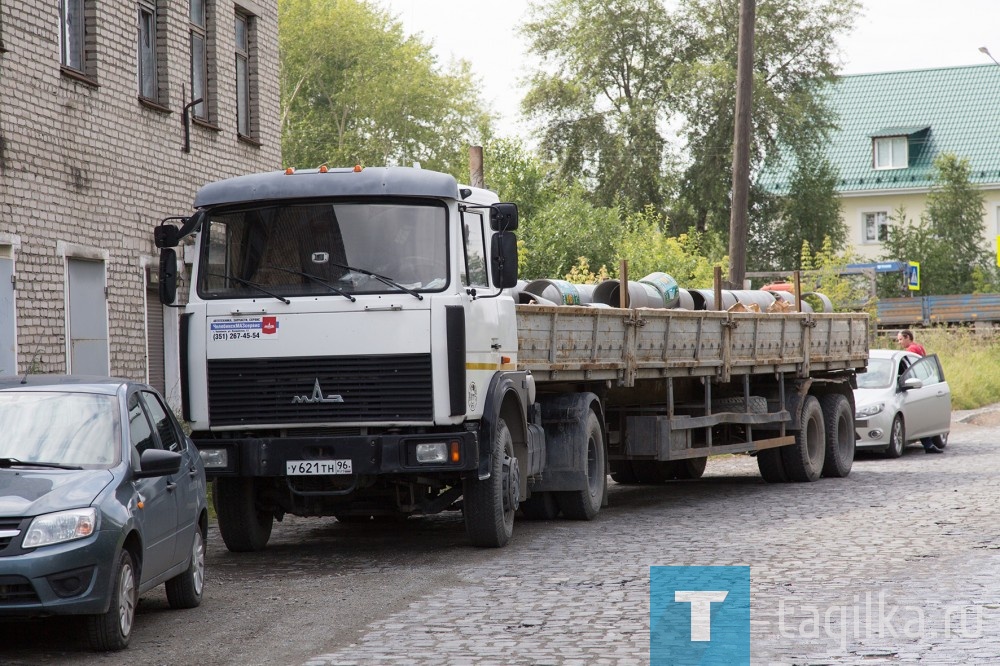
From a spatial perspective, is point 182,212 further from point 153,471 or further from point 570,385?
point 153,471

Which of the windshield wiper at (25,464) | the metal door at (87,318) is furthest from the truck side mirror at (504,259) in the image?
the metal door at (87,318)

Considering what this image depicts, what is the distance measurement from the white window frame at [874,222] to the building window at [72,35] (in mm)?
51047

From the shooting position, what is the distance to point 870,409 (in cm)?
2138

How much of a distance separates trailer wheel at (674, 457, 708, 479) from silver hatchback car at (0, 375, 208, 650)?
33.4 ft

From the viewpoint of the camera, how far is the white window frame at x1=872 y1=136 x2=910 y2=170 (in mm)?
63312

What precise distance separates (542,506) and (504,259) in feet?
10.8

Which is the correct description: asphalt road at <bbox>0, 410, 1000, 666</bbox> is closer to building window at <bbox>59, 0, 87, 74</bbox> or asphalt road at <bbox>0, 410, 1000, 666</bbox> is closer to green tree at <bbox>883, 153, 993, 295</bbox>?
building window at <bbox>59, 0, 87, 74</bbox>

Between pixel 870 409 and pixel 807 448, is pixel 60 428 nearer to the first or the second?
pixel 807 448

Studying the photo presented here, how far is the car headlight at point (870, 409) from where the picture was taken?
70.1 feet

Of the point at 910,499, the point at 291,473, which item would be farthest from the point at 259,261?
the point at 910,499

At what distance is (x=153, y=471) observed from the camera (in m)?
7.83

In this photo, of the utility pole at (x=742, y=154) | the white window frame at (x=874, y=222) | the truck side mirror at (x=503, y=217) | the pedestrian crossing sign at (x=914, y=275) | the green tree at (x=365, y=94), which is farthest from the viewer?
the white window frame at (x=874, y=222)

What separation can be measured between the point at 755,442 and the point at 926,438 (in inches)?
268

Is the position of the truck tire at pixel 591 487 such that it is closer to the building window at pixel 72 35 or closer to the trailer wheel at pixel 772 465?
the trailer wheel at pixel 772 465
